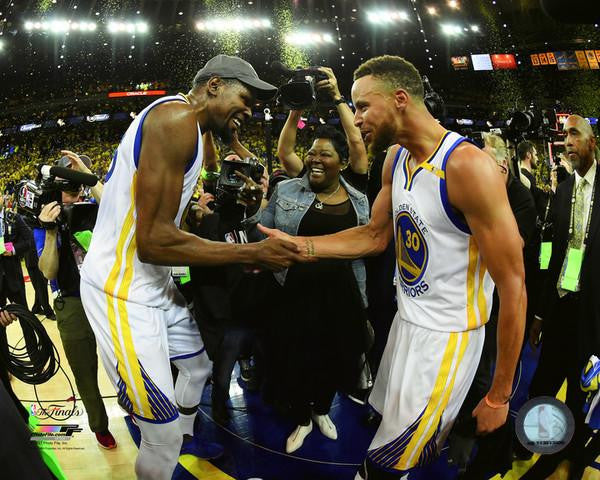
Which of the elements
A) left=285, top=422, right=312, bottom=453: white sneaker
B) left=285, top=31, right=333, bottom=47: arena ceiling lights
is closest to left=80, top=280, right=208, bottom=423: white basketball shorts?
left=285, top=422, right=312, bottom=453: white sneaker

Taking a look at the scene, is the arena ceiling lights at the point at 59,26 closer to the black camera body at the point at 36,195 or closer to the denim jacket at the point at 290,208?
the black camera body at the point at 36,195

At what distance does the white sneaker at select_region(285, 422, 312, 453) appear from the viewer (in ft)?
9.86

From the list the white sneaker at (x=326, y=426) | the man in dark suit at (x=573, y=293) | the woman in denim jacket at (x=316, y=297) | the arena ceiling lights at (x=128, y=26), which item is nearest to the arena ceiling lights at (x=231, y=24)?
the arena ceiling lights at (x=128, y=26)

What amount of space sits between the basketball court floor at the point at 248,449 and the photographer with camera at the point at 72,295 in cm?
18

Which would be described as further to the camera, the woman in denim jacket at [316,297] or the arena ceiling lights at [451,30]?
the arena ceiling lights at [451,30]

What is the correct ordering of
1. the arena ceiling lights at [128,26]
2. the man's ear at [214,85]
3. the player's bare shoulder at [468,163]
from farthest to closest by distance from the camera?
the arena ceiling lights at [128,26] → the man's ear at [214,85] → the player's bare shoulder at [468,163]

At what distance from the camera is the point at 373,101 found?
1.91m

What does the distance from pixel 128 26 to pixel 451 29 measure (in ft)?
56.6

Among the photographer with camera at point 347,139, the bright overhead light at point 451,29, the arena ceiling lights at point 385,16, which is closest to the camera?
the photographer with camera at point 347,139

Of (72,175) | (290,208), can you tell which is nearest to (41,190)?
(72,175)

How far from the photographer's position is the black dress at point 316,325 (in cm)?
301

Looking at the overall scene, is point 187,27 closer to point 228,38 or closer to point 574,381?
point 228,38

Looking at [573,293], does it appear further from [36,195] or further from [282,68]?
[36,195]

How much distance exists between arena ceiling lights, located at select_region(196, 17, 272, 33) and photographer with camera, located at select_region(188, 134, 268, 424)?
2115cm
